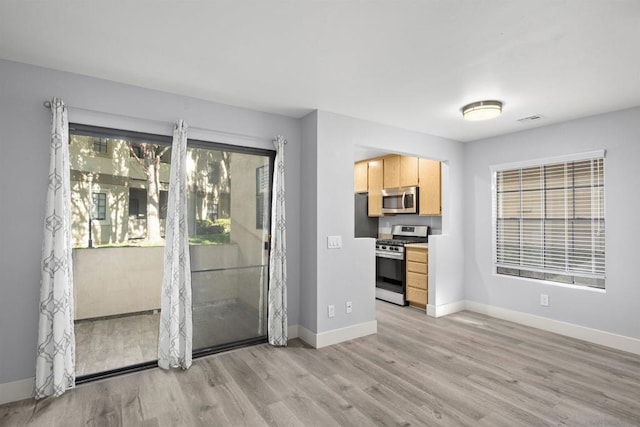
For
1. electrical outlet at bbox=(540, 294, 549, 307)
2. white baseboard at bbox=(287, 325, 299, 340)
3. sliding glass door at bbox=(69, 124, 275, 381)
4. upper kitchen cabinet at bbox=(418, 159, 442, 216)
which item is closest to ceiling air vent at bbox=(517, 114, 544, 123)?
upper kitchen cabinet at bbox=(418, 159, 442, 216)

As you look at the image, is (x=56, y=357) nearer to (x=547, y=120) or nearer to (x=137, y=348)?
(x=137, y=348)

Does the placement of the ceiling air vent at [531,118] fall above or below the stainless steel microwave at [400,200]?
above

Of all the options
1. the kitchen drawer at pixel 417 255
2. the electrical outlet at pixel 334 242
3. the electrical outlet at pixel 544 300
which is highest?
the electrical outlet at pixel 334 242

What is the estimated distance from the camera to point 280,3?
5.96 ft

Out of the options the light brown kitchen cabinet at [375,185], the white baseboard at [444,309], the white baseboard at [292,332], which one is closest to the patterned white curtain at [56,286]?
the white baseboard at [292,332]

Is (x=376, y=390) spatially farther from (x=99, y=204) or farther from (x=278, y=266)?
(x=99, y=204)

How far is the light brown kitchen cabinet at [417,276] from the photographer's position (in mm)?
4781

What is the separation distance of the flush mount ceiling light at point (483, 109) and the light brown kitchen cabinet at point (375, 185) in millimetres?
2612

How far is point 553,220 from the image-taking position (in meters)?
4.09

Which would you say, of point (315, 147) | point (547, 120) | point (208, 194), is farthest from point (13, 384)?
point (547, 120)

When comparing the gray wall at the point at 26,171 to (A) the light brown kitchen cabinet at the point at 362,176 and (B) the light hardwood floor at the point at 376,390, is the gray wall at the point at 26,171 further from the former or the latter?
(A) the light brown kitchen cabinet at the point at 362,176

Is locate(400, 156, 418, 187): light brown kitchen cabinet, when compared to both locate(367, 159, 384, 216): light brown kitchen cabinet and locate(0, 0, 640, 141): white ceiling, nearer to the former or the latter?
locate(367, 159, 384, 216): light brown kitchen cabinet

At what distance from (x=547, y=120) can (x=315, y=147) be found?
2761 millimetres

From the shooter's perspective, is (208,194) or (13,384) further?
(208,194)
